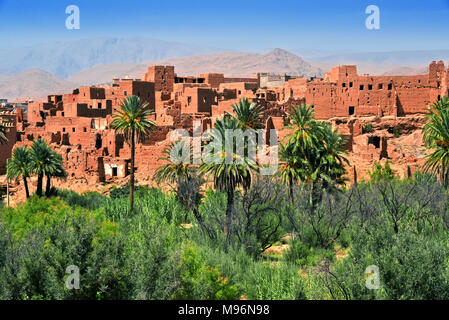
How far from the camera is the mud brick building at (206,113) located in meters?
49.5

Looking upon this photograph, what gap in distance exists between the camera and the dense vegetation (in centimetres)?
2047

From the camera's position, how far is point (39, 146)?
142 feet

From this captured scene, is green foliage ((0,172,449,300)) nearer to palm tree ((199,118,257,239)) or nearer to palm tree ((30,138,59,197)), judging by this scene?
palm tree ((199,118,257,239))

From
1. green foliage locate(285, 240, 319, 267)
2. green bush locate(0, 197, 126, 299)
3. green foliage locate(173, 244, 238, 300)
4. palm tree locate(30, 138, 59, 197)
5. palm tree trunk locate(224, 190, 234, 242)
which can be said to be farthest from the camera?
palm tree locate(30, 138, 59, 197)

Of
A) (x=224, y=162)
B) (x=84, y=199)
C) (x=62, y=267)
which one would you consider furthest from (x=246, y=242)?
(x=84, y=199)

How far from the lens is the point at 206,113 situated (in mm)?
56031

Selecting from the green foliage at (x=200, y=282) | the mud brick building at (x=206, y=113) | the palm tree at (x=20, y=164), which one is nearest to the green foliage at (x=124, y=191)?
the mud brick building at (x=206, y=113)

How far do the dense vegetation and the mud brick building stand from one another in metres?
7.25

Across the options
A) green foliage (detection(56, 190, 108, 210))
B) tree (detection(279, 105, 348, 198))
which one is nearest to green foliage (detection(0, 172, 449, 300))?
tree (detection(279, 105, 348, 198))

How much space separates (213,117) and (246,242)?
74.7 ft

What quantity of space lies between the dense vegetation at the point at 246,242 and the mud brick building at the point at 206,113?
23.8ft

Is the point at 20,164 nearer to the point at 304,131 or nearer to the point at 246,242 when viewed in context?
the point at 304,131

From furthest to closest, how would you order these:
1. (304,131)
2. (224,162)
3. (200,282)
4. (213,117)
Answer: (213,117)
(304,131)
(224,162)
(200,282)

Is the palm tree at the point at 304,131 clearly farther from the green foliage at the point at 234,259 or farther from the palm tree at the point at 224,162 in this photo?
the palm tree at the point at 224,162
